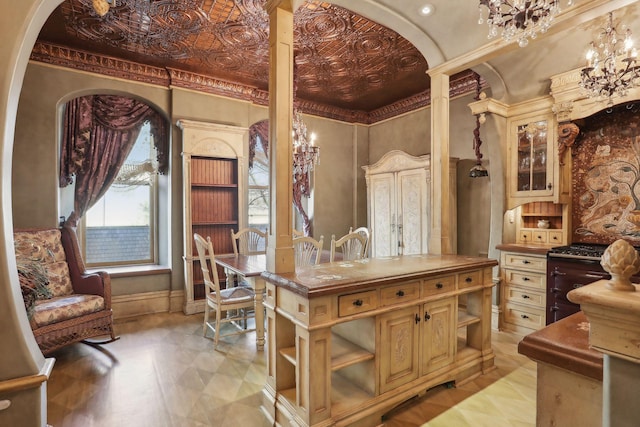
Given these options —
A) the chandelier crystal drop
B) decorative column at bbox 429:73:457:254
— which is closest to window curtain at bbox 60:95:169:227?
the chandelier crystal drop

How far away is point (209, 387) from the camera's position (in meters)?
2.51

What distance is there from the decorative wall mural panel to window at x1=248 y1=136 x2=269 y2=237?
4145 mm

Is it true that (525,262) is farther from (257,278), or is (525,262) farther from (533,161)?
(257,278)

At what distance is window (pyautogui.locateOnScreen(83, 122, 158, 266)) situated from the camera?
436 centimetres

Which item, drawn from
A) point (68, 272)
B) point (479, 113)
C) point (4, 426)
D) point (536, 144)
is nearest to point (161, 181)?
point (68, 272)

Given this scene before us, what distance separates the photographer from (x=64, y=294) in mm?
3256

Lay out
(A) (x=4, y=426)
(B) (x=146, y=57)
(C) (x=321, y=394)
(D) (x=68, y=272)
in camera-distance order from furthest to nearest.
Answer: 1. (B) (x=146, y=57)
2. (D) (x=68, y=272)
3. (C) (x=321, y=394)
4. (A) (x=4, y=426)

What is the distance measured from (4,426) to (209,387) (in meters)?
1.35

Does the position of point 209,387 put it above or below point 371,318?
below

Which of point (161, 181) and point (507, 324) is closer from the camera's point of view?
point (507, 324)

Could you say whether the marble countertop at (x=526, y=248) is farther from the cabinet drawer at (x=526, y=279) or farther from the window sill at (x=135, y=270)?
the window sill at (x=135, y=270)

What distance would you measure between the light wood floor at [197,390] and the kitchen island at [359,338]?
17 centimetres

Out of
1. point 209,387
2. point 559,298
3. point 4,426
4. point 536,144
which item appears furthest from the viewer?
point 536,144

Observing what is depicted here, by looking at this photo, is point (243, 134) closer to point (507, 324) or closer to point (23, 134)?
point (23, 134)
